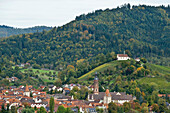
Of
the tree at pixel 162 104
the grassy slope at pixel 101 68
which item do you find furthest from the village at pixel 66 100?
the grassy slope at pixel 101 68

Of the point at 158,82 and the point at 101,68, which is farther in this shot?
the point at 101,68

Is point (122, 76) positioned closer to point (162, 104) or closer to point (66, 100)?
point (162, 104)

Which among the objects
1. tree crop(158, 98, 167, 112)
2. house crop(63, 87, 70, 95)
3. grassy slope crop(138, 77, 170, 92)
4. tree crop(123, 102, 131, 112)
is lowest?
tree crop(158, 98, 167, 112)

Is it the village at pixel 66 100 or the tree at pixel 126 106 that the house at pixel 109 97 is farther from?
the tree at pixel 126 106

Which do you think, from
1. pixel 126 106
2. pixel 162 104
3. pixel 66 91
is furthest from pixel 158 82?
pixel 126 106

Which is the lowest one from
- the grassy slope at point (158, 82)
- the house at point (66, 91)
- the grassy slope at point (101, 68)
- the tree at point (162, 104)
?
the tree at point (162, 104)

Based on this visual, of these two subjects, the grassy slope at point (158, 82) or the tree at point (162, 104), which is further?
the grassy slope at point (158, 82)

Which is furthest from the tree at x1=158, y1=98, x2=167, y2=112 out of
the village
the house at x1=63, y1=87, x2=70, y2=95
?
the house at x1=63, y1=87, x2=70, y2=95

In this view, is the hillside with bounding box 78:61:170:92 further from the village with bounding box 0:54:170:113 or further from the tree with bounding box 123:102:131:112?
the tree with bounding box 123:102:131:112

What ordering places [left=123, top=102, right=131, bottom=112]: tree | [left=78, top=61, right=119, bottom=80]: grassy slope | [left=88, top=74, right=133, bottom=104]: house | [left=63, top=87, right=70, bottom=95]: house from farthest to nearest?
[left=78, top=61, right=119, bottom=80]: grassy slope
[left=63, top=87, right=70, bottom=95]: house
[left=88, top=74, right=133, bottom=104]: house
[left=123, top=102, right=131, bottom=112]: tree

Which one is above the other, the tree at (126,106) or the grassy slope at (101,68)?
the grassy slope at (101,68)

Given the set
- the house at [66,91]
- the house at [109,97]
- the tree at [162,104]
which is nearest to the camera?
the tree at [162,104]

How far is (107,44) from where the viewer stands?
198 m

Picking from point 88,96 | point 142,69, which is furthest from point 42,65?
point 88,96
